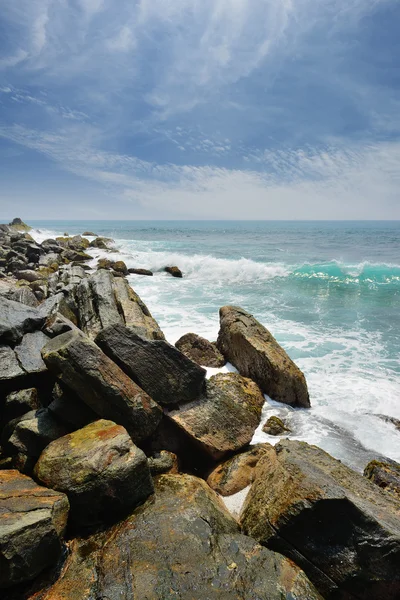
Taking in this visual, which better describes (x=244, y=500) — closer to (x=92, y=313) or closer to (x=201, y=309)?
(x=92, y=313)

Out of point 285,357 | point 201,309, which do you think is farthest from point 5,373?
point 201,309

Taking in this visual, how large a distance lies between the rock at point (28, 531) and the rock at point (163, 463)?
1439mm

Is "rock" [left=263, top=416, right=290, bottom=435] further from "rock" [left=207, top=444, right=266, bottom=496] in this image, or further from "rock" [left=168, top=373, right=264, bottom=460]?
"rock" [left=207, top=444, right=266, bottom=496]

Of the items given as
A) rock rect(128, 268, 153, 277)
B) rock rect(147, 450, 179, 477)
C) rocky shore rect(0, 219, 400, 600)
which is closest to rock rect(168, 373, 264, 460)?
rocky shore rect(0, 219, 400, 600)

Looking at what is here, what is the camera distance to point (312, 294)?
22094 mm

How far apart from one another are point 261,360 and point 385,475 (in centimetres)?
373

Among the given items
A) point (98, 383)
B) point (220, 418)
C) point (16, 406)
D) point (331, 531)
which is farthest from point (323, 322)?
point (16, 406)

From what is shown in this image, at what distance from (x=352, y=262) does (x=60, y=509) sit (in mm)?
38446

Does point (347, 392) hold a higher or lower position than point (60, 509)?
lower

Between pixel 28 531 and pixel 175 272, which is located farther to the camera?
pixel 175 272

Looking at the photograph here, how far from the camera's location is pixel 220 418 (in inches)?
238

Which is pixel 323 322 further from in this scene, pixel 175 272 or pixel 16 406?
pixel 175 272

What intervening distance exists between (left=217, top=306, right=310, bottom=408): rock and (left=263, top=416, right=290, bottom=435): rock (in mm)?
1176

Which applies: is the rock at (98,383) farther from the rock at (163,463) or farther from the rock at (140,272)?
the rock at (140,272)
